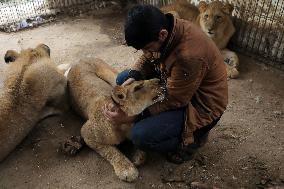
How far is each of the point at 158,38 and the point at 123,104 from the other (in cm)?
89

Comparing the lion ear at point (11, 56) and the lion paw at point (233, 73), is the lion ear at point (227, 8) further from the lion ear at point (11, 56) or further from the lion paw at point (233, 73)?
the lion ear at point (11, 56)

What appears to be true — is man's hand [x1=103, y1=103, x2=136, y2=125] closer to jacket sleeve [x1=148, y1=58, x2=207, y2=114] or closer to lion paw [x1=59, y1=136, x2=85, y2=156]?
jacket sleeve [x1=148, y1=58, x2=207, y2=114]

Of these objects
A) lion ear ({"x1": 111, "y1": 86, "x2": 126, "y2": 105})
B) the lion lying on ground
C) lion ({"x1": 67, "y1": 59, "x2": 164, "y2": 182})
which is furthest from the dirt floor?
lion ear ({"x1": 111, "y1": 86, "x2": 126, "y2": 105})

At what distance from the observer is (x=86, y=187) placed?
165 inches

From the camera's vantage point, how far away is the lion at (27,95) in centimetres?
468

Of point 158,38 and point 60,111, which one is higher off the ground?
point 158,38

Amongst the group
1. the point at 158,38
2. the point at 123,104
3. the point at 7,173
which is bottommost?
the point at 7,173

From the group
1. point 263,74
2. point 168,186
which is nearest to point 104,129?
point 168,186

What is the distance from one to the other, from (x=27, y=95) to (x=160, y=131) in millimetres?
1937

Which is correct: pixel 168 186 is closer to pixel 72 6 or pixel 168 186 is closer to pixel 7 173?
pixel 7 173

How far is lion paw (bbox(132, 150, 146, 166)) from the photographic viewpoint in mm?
4383

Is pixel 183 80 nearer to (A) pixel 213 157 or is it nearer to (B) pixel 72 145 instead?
(A) pixel 213 157

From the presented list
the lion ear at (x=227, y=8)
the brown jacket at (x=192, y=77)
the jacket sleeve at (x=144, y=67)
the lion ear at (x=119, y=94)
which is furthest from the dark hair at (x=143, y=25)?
the lion ear at (x=227, y=8)

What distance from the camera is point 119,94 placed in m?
3.83
